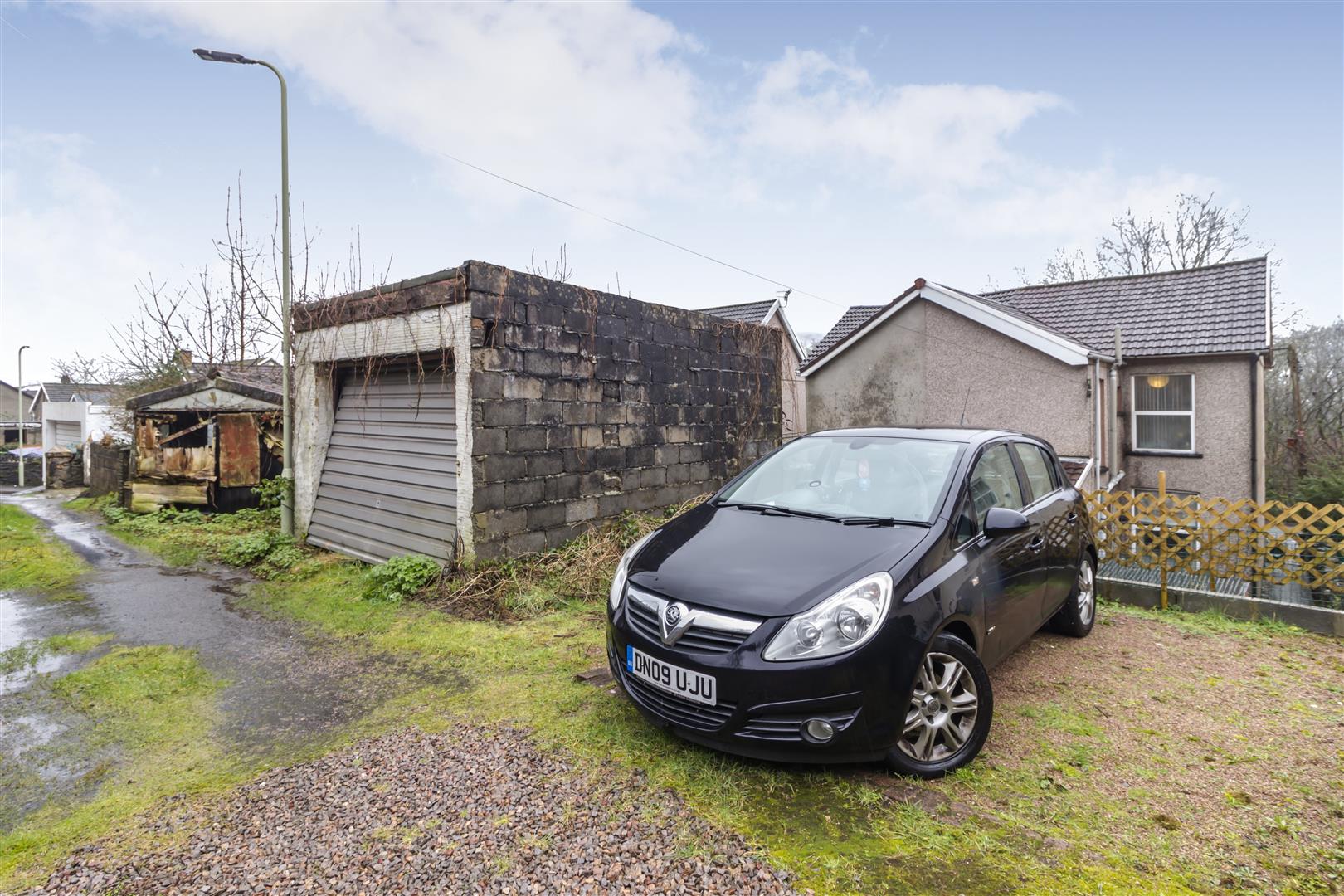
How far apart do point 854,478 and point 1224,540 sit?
194 inches

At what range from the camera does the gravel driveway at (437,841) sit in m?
2.26

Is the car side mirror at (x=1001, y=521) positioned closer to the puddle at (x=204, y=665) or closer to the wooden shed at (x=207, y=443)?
the puddle at (x=204, y=665)

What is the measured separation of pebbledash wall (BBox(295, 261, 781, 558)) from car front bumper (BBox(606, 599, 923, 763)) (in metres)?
3.84

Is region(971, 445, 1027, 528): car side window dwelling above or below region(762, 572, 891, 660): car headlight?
above

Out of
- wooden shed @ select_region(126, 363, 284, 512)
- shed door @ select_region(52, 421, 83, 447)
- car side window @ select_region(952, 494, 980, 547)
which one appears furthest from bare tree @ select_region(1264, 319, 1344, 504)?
shed door @ select_region(52, 421, 83, 447)

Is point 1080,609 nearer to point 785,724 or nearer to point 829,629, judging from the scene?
point 829,629

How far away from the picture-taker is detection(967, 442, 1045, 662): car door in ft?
11.4

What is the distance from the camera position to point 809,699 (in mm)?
2654

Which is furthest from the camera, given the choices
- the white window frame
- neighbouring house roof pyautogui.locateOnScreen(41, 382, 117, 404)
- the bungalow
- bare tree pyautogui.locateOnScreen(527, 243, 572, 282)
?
neighbouring house roof pyautogui.locateOnScreen(41, 382, 117, 404)

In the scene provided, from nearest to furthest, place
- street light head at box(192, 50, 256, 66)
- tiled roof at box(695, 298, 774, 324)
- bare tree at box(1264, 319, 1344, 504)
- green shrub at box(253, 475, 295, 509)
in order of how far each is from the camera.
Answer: street light head at box(192, 50, 256, 66), green shrub at box(253, 475, 295, 509), bare tree at box(1264, 319, 1344, 504), tiled roof at box(695, 298, 774, 324)

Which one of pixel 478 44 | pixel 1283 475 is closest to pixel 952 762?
pixel 478 44

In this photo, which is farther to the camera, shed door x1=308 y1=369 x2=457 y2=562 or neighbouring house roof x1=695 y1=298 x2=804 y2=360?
neighbouring house roof x1=695 y1=298 x2=804 y2=360

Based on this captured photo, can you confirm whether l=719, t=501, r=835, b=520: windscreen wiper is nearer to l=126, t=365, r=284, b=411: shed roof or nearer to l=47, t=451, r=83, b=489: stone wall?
l=126, t=365, r=284, b=411: shed roof

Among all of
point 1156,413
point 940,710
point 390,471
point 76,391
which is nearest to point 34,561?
Answer: point 390,471
